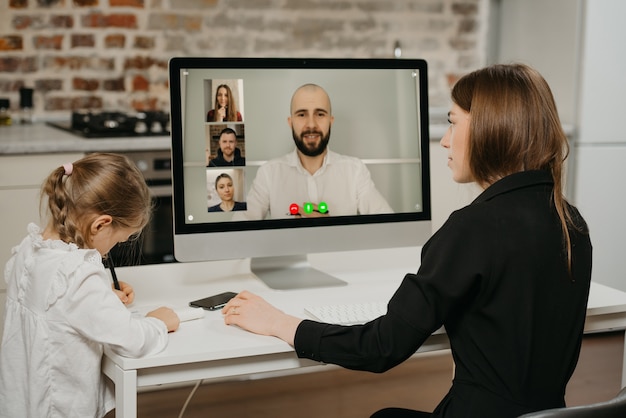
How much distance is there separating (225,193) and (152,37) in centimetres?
203

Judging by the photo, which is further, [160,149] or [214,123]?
[160,149]

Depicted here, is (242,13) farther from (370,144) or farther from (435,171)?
(370,144)

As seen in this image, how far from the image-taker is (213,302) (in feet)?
5.49

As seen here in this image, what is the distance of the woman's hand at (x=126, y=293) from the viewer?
→ 1.69 m

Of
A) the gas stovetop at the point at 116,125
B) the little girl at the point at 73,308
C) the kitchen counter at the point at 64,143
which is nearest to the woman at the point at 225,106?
the little girl at the point at 73,308

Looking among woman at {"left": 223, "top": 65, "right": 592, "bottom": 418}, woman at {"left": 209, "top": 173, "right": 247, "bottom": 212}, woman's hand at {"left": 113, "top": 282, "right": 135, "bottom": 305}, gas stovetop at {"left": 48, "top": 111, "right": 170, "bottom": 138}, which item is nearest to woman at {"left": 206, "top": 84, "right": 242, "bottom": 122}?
woman at {"left": 209, "top": 173, "right": 247, "bottom": 212}

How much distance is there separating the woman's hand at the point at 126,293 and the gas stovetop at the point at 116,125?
1.44 metres

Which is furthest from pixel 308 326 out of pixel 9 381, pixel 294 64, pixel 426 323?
pixel 294 64

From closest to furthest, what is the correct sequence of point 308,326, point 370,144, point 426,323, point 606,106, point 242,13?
point 426,323
point 308,326
point 370,144
point 606,106
point 242,13

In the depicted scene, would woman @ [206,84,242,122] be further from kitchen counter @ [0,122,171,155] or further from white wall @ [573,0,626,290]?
white wall @ [573,0,626,290]

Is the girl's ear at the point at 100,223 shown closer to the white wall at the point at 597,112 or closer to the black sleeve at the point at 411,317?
the black sleeve at the point at 411,317

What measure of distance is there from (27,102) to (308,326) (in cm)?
250

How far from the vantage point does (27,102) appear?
3443 millimetres

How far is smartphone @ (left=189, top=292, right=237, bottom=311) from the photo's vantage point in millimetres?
1652
